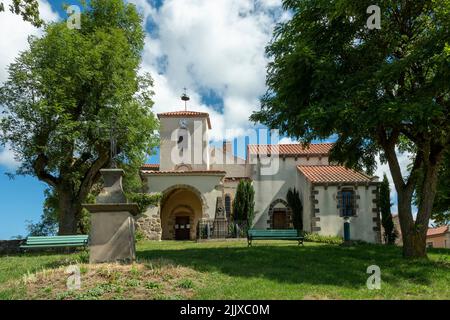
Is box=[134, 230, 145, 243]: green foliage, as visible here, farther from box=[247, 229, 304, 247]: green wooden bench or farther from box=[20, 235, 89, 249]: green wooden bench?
box=[247, 229, 304, 247]: green wooden bench

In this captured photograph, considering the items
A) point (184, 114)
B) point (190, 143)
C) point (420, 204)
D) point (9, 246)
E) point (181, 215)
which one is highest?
point (184, 114)

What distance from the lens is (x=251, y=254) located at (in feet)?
41.6

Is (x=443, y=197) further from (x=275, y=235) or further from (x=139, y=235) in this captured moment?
(x=139, y=235)

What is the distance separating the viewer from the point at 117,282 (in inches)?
321

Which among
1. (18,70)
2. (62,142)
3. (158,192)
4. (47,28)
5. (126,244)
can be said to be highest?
(47,28)

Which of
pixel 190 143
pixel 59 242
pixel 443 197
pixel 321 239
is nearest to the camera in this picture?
pixel 59 242

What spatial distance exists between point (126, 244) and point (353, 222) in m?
19.3

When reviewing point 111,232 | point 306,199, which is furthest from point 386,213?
point 111,232

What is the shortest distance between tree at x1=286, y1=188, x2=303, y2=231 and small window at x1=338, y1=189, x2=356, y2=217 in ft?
10.1

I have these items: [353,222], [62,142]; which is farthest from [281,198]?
[62,142]

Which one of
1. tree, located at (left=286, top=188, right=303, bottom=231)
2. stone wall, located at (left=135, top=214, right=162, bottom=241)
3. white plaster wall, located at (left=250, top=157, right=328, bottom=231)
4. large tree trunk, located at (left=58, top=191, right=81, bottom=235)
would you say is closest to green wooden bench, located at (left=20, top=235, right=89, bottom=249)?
large tree trunk, located at (left=58, top=191, right=81, bottom=235)

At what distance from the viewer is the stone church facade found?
85.4 feet

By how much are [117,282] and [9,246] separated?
12.9 metres

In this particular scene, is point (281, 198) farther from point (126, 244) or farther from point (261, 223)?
point (126, 244)
